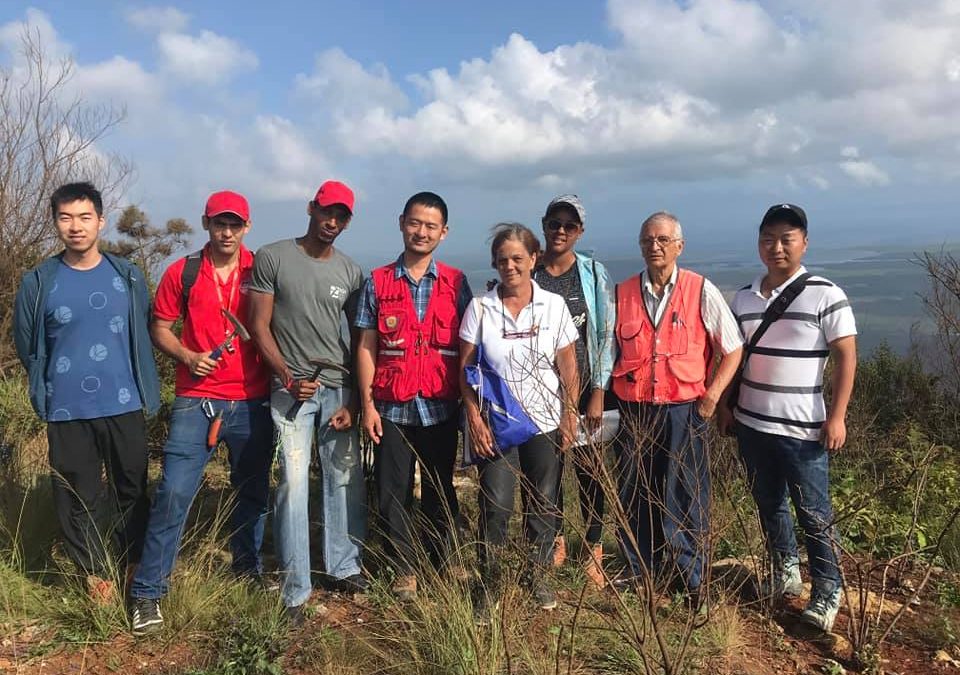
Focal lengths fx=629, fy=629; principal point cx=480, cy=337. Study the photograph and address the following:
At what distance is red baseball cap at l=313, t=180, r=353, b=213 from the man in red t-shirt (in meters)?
0.41

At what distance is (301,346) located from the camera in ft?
11.2

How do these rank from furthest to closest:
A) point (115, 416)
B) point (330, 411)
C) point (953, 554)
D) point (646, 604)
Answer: point (953, 554), point (330, 411), point (115, 416), point (646, 604)

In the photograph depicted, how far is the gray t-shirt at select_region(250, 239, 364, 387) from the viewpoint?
3361 mm

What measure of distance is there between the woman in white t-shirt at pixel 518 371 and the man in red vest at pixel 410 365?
0.54 feet

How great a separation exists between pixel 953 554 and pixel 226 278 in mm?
4854

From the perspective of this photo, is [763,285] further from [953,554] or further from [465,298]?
[953,554]

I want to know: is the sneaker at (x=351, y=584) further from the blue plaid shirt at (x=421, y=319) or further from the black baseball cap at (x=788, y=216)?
the black baseball cap at (x=788, y=216)

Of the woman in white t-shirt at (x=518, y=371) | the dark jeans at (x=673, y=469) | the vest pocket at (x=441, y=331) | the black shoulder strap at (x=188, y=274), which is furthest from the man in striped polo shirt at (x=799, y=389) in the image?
the black shoulder strap at (x=188, y=274)

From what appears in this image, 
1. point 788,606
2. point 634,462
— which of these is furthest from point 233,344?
point 788,606

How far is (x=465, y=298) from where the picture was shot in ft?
11.7

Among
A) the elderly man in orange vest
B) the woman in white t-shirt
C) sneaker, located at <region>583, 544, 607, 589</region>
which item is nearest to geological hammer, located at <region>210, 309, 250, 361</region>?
the woman in white t-shirt

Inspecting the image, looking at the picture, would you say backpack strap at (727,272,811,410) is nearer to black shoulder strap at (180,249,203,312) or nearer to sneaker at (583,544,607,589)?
sneaker at (583,544,607,589)

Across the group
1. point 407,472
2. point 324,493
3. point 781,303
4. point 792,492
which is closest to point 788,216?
point 781,303

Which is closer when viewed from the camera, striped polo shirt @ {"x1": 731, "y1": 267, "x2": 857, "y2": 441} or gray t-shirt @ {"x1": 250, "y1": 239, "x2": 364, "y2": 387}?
striped polo shirt @ {"x1": 731, "y1": 267, "x2": 857, "y2": 441}
